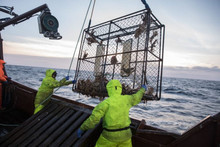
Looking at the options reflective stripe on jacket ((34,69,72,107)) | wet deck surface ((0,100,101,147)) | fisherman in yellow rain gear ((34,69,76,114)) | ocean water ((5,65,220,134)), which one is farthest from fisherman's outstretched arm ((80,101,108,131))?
reflective stripe on jacket ((34,69,72,107))

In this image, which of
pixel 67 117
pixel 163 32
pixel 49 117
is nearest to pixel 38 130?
pixel 49 117

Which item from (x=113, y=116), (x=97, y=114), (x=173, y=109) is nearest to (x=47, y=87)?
(x=97, y=114)

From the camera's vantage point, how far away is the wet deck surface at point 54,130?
3.05 meters

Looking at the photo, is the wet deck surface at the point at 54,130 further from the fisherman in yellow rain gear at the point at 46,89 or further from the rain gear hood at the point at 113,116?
the rain gear hood at the point at 113,116

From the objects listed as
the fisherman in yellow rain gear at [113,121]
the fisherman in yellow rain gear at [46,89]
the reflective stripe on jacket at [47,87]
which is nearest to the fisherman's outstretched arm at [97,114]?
the fisherman in yellow rain gear at [113,121]

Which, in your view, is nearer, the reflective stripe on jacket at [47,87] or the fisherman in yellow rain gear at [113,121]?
the fisherman in yellow rain gear at [113,121]

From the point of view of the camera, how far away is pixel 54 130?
3428mm

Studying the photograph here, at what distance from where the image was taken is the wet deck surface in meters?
Result: 3.05

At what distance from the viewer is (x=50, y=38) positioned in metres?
5.47

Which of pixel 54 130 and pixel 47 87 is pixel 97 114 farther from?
pixel 47 87

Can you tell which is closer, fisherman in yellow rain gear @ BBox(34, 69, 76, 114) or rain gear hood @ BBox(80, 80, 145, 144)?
rain gear hood @ BBox(80, 80, 145, 144)

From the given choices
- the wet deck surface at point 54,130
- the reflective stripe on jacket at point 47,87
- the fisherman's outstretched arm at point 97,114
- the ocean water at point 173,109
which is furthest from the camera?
the ocean water at point 173,109

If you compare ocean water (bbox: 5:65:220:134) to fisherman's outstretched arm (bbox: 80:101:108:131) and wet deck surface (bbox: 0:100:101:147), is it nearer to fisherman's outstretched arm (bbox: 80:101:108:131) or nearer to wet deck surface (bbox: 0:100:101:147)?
wet deck surface (bbox: 0:100:101:147)

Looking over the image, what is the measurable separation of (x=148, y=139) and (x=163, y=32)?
3.24 m
